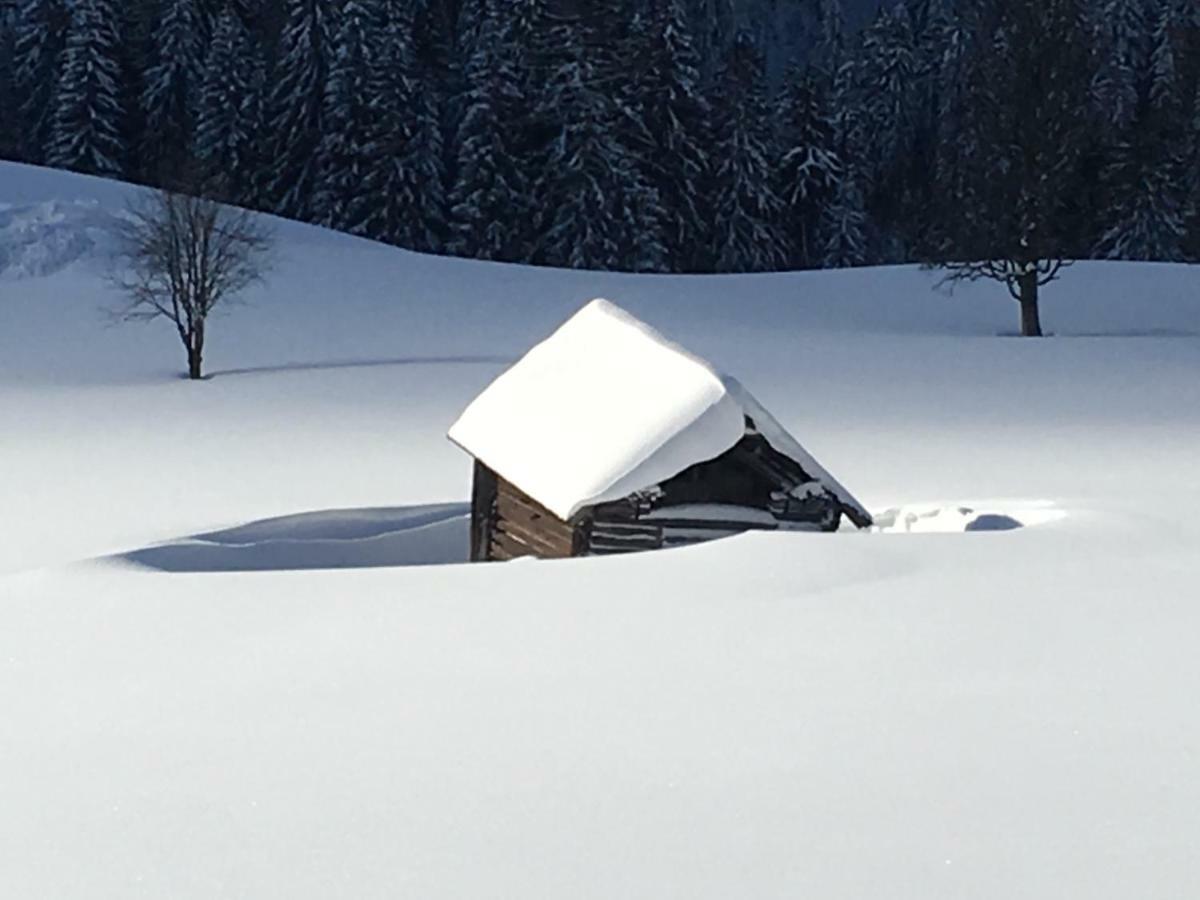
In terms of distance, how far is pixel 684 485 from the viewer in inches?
456

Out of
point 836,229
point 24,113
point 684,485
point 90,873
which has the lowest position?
point 90,873

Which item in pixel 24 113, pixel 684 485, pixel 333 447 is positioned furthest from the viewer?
pixel 24 113

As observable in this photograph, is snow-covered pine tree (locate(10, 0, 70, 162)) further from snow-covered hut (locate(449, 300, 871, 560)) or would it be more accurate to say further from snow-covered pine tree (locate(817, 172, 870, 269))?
snow-covered hut (locate(449, 300, 871, 560))

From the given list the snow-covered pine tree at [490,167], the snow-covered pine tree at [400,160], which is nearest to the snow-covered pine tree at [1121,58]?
the snow-covered pine tree at [490,167]

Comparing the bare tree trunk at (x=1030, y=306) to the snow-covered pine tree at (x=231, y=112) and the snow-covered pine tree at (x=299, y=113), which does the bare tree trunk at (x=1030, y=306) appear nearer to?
the snow-covered pine tree at (x=299, y=113)

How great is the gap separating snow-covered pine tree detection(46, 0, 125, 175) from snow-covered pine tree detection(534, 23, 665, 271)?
14380 millimetres

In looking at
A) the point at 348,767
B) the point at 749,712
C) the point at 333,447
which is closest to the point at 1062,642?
the point at 749,712

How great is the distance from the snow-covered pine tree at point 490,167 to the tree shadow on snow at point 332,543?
113 ft

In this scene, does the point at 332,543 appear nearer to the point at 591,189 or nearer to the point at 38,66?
the point at 591,189

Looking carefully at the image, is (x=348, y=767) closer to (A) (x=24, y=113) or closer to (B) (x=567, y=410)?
(B) (x=567, y=410)

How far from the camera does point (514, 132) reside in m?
50.8

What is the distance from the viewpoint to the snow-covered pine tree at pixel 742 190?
52.6 m

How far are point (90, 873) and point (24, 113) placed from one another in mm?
56151

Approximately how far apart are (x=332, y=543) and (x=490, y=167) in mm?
36265
